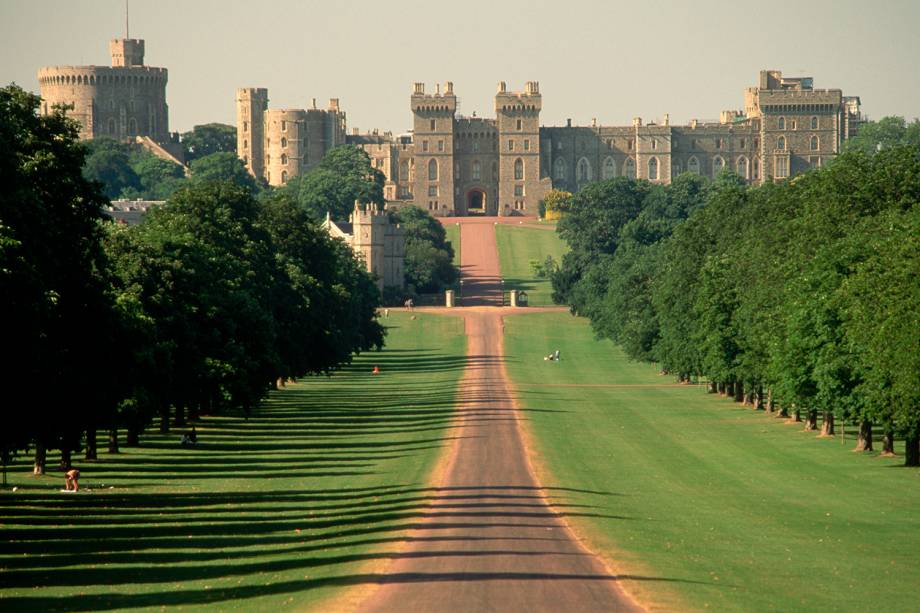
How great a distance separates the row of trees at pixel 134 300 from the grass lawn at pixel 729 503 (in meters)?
12.5

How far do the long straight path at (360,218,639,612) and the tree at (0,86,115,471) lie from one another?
9890mm

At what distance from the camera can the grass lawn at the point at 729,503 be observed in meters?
36.1

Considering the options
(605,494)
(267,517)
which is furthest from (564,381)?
(267,517)

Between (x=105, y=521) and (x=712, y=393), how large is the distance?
63.4 metres

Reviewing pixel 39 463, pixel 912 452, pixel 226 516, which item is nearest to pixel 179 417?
pixel 39 463

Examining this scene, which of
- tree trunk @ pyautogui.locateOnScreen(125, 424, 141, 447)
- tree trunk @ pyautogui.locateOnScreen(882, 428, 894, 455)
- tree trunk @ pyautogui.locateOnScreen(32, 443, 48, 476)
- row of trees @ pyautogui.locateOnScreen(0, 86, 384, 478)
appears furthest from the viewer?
tree trunk @ pyautogui.locateOnScreen(125, 424, 141, 447)

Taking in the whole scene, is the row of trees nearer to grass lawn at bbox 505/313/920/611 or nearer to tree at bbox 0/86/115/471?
tree at bbox 0/86/115/471

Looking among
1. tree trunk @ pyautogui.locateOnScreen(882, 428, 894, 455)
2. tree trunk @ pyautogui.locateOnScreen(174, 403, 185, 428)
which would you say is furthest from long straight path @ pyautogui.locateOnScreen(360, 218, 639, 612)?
tree trunk @ pyautogui.locateOnScreen(174, 403, 185, 428)

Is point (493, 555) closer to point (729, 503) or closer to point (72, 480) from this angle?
point (729, 503)

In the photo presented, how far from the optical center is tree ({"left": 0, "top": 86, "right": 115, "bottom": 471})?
144 feet

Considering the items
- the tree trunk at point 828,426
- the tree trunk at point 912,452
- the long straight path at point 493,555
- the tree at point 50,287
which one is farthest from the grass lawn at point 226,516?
the tree trunk at point 912,452

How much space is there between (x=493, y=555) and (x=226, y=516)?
10.6 meters

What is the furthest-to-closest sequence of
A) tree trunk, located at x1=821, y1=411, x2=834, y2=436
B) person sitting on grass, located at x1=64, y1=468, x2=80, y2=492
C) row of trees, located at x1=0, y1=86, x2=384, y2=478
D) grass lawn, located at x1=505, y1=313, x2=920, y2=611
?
tree trunk, located at x1=821, y1=411, x2=834, y2=436, person sitting on grass, located at x1=64, y1=468, x2=80, y2=492, row of trees, located at x1=0, y1=86, x2=384, y2=478, grass lawn, located at x1=505, y1=313, x2=920, y2=611

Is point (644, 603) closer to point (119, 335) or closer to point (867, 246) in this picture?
point (119, 335)
